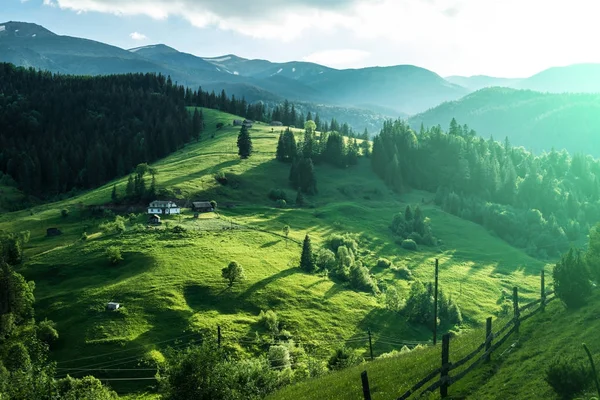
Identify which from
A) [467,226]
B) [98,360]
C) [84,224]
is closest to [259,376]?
[98,360]

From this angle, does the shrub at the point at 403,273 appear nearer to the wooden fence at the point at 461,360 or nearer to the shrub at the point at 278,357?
the shrub at the point at 278,357

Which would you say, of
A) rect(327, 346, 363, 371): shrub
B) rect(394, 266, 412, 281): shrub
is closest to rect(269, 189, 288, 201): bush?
rect(394, 266, 412, 281): shrub

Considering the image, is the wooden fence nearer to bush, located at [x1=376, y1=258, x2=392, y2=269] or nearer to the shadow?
the shadow

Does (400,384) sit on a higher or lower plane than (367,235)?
higher

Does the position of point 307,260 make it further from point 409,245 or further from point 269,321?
point 409,245

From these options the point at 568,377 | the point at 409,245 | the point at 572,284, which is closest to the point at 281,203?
the point at 409,245

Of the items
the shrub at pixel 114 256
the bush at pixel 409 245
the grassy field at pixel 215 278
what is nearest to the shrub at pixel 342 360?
the grassy field at pixel 215 278

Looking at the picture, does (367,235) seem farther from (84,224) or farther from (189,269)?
(84,224)
